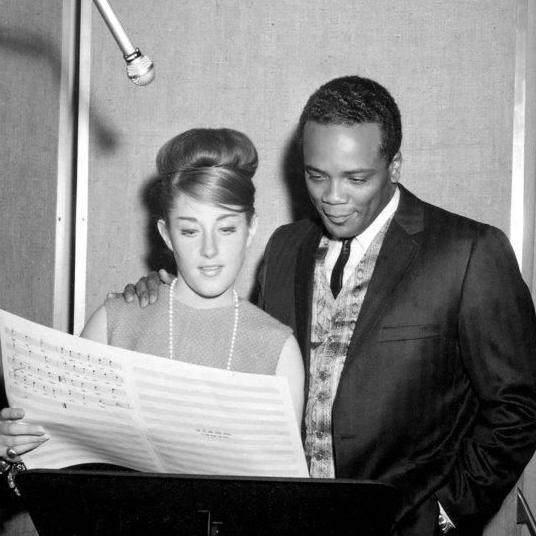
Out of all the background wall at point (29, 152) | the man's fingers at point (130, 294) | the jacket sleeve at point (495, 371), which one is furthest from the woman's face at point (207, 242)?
the background wall at point (29, 152)

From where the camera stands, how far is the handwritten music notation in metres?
1.11

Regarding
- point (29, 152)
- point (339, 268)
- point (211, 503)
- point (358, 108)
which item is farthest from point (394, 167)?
point (29, 152)

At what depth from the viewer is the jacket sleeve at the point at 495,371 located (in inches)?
59.5

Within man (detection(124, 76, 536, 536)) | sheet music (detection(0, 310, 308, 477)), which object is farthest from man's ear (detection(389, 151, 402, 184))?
sheet music (detection(0, 310, 308, 477))

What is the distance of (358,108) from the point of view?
1.56 metres

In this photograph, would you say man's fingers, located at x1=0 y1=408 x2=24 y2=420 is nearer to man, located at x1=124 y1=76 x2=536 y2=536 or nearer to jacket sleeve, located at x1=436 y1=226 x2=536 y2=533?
man, located at x1=124 y1=76 x2=536 y2=536

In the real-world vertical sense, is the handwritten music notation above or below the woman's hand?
above

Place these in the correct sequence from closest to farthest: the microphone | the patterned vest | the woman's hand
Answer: the microphone, the woman's hand, the patterned vest

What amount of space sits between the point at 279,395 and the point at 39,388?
1.29ft

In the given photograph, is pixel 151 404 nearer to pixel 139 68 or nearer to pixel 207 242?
pixel 207 242

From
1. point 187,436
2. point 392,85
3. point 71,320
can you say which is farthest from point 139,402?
point 392,85

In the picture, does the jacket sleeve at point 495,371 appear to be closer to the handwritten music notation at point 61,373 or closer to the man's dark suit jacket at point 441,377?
the man's dark suit jacket at point 441,377

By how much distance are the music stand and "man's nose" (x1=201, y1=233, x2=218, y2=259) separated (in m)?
0.52

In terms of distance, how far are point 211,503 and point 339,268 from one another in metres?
0.84
